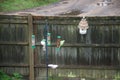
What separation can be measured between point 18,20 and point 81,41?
6.69ft

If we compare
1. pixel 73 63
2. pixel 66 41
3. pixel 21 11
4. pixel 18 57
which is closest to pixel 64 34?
pixel 66 41

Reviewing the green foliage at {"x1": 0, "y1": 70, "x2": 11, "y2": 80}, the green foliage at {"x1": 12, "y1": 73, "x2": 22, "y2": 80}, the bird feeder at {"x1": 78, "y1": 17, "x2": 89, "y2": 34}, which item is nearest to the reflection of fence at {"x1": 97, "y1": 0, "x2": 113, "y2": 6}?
the bird feeder at {"x1": 78, "y1": 17, "x2": 89, "y2": 34}

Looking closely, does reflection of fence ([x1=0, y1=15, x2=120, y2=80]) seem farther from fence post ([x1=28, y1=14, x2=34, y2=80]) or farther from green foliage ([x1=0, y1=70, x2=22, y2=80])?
green foliage ([x1=0, y1=70, x2=22, y2=80])

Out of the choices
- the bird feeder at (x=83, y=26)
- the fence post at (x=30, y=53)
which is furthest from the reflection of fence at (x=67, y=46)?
the bird feeder at (x=83, y=26)

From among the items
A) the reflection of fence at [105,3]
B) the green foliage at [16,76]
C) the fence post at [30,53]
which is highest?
the reflection of fence at [105,3]

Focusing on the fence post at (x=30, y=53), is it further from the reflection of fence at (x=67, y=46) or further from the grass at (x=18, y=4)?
the grass at (x=18, y=4)

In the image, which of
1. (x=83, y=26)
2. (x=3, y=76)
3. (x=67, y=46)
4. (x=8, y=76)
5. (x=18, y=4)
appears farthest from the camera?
(x=18, y=4)

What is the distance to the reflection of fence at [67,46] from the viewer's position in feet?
33.5

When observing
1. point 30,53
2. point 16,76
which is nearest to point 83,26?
point 30,53

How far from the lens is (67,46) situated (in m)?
10.3

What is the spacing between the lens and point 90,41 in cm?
1029

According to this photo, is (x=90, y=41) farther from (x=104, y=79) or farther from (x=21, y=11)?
(x=21, y=11)

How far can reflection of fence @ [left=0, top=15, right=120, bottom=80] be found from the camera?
33.5 ft

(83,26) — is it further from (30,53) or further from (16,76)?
(16,76)
